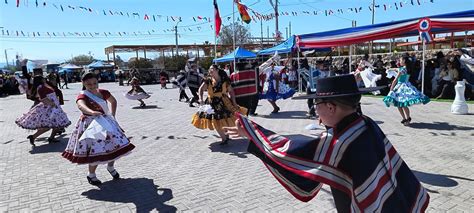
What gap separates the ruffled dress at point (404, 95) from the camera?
8.29 m

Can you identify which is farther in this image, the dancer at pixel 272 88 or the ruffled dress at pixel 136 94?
the ruffled dress at pixel 136 94

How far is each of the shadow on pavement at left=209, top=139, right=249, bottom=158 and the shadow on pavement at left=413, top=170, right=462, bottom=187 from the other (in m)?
2.83

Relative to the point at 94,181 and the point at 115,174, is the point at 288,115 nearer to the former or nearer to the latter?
the point at 115,174

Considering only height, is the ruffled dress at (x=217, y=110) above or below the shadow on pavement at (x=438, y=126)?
above

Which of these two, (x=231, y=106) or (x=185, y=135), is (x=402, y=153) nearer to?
(x=231, y=106)

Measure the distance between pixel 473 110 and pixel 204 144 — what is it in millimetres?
8141

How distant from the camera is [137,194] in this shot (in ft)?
15.5

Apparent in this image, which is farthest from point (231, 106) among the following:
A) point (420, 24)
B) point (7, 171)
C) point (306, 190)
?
point (420, 24)

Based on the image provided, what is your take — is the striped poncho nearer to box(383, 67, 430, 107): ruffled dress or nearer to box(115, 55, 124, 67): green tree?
box(383, 67, 430, 107): ruffled dress

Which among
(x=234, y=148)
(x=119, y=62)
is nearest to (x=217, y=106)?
(x=234, y=148)

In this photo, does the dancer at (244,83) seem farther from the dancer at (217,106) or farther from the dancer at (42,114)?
the dancer at (42,114)

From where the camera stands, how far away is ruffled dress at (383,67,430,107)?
27.2 feet

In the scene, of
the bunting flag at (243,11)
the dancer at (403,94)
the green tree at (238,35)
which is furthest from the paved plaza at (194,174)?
the green tree at (238,35)

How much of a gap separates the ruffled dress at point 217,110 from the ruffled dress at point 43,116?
127 inches
